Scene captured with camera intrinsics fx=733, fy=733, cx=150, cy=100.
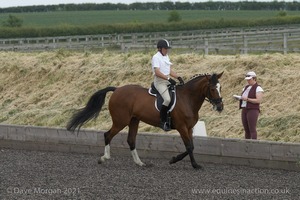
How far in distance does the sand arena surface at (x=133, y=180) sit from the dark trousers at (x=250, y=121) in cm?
88

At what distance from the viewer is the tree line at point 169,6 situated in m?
146

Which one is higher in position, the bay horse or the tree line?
the bay horse

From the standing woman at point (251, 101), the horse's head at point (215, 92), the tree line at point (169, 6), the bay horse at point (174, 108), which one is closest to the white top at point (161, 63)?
the bay horse at point (174, 108)

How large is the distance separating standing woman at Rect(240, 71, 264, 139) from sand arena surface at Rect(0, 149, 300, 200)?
0.96 m

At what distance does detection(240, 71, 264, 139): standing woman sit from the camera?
46.0 ft

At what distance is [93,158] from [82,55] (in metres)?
11.1

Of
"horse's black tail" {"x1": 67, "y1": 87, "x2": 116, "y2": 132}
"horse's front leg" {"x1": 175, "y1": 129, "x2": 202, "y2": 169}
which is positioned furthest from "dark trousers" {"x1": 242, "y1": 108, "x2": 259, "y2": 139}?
"horse's black tail" {"x1": 67, "y1": 87, "x2": 116, "y2": 132}

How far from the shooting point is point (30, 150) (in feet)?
55.9

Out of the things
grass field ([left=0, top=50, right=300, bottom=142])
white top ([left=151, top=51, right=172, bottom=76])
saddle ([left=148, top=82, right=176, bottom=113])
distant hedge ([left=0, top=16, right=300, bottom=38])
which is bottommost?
distant hedge ([left=0, top=16, right=300, bottom=38])

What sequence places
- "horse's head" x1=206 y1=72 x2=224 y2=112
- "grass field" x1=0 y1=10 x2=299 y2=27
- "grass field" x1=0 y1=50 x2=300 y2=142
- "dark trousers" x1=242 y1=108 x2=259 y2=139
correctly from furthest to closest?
1. "grass field" x1=0 y1=10 x2=299 y2=27
2. "grass field" x1=0 y1=50 x2=300 y2=142
3. "dark trousers" x1=242 y1=108 x2=259 y2=139
4. "horse's head" x1=206 y1=72 x2=224 y2=112

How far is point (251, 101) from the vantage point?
14016mm

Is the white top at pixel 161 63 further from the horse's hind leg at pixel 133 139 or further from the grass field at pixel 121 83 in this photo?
the grass field at pixel 121 83

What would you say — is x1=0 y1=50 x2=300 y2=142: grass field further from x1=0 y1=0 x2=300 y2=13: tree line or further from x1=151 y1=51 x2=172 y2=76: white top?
x1=0 y1=0 x2=300 y2=13: tree line

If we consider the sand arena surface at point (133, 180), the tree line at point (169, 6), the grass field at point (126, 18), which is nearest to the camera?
the sand arena surface at point (133, 180)
